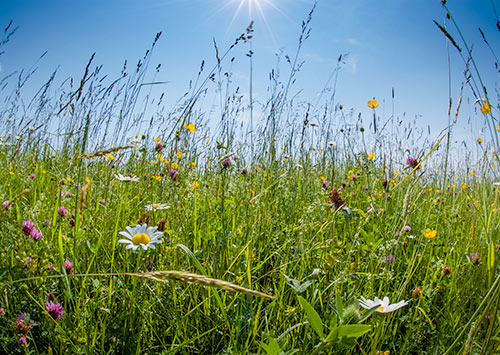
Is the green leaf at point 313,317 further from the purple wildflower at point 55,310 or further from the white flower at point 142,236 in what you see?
the purple wildflower at point 55,310

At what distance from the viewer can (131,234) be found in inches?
39.4

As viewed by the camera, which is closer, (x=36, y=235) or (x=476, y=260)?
(x=36, y=235)

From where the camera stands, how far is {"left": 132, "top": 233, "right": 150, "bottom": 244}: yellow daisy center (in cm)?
95

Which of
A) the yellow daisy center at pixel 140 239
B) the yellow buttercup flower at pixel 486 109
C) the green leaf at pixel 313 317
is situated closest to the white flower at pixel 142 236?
the yellow daisy center at pixel 140 239

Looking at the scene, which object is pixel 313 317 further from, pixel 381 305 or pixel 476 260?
pixel 476 260

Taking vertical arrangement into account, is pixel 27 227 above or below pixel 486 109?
below

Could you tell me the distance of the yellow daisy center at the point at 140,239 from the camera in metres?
0.95

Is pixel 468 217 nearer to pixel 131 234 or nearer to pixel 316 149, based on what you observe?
pixel 316 149

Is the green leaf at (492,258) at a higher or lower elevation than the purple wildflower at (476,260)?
higher

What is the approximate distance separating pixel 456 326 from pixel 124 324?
107 cm

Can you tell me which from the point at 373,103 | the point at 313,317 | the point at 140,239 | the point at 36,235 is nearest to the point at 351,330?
the point at 313,317

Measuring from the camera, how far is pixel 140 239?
3.14 feet

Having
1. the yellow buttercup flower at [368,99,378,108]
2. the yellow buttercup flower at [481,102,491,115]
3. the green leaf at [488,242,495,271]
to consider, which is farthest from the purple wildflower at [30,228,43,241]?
the yellow buttercup flower at [368,99,378,108]

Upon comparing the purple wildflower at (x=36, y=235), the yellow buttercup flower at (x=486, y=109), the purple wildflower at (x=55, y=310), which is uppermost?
the yellow buttercup flower at (x=486, y=109)
